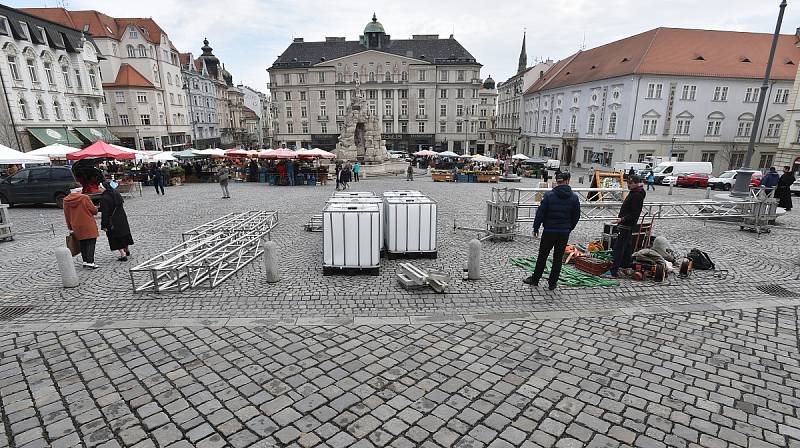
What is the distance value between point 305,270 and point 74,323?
12.5ft

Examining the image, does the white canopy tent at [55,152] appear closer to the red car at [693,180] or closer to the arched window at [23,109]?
the arched window at [23,109]

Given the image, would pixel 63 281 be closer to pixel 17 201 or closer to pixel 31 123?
pixel 17 201

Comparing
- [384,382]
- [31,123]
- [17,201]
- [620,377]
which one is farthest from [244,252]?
[31,123]

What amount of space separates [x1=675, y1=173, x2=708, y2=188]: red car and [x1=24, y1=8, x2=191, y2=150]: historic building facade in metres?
57.1

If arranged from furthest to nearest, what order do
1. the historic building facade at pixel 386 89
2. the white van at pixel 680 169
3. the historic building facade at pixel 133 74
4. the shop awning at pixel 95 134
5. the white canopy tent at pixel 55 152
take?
the historic building facade at pixel 386 89 → the historic building facade at pixel 133 74 → the shop awning at pixel 95 134 → the white van at pixel 680 169 → the white canopy tent at pixel 55 152

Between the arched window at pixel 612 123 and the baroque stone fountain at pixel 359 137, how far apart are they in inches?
1040

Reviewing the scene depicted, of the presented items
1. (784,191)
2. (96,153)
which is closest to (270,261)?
(784,191)

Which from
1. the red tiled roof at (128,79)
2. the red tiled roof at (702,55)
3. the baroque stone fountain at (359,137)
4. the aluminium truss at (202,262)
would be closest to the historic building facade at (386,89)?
the red tiled roof at (128,79)

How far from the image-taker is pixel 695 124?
4291cm

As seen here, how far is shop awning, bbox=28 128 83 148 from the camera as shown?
32.3 m

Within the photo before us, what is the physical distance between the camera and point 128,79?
160ft

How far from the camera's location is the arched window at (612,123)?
145 ft

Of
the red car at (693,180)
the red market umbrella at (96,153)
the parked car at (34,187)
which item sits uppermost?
the red market umbrella at (96,153)

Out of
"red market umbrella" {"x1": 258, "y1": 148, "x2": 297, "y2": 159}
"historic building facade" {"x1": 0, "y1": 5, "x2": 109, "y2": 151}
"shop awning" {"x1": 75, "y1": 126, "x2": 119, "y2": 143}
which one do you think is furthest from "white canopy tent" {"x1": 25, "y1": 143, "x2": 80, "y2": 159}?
"shop awning" {"x1": 75, "y1": 126, "x2": 119, "y2": 143}
